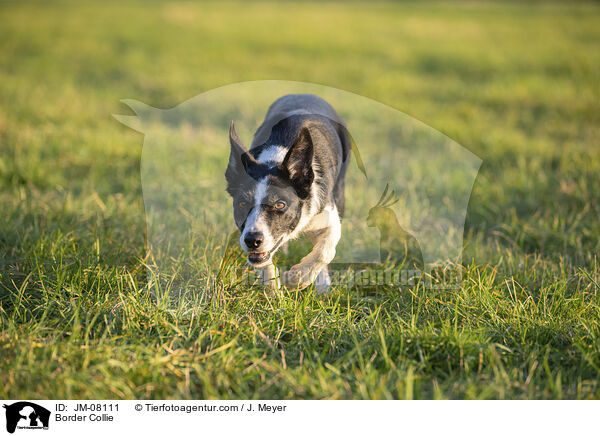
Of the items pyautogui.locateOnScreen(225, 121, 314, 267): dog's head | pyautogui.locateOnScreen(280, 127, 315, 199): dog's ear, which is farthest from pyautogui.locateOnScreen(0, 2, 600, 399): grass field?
pyautogui.locateOnScreen(280, 127, 315, 199): dog's ear

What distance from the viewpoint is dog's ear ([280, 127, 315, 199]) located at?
283 cm

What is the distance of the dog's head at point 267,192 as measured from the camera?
283 centimetres

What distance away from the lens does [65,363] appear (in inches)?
100

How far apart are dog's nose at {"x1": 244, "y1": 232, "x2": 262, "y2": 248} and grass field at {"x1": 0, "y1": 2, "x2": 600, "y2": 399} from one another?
1.54 ft

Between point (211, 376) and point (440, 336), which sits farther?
point (440, 336)

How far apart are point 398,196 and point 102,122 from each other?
444 centimetres

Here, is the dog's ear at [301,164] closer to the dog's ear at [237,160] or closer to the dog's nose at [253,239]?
the dog's ear at [237,160]

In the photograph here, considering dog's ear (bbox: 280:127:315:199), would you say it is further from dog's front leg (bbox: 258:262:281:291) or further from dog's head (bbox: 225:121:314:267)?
dog's front leg (bbox: 258:262:281:291)

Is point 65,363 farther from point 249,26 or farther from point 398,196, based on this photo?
point 249,26

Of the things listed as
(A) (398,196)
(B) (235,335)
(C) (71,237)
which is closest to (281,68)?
(A) (398,196)
